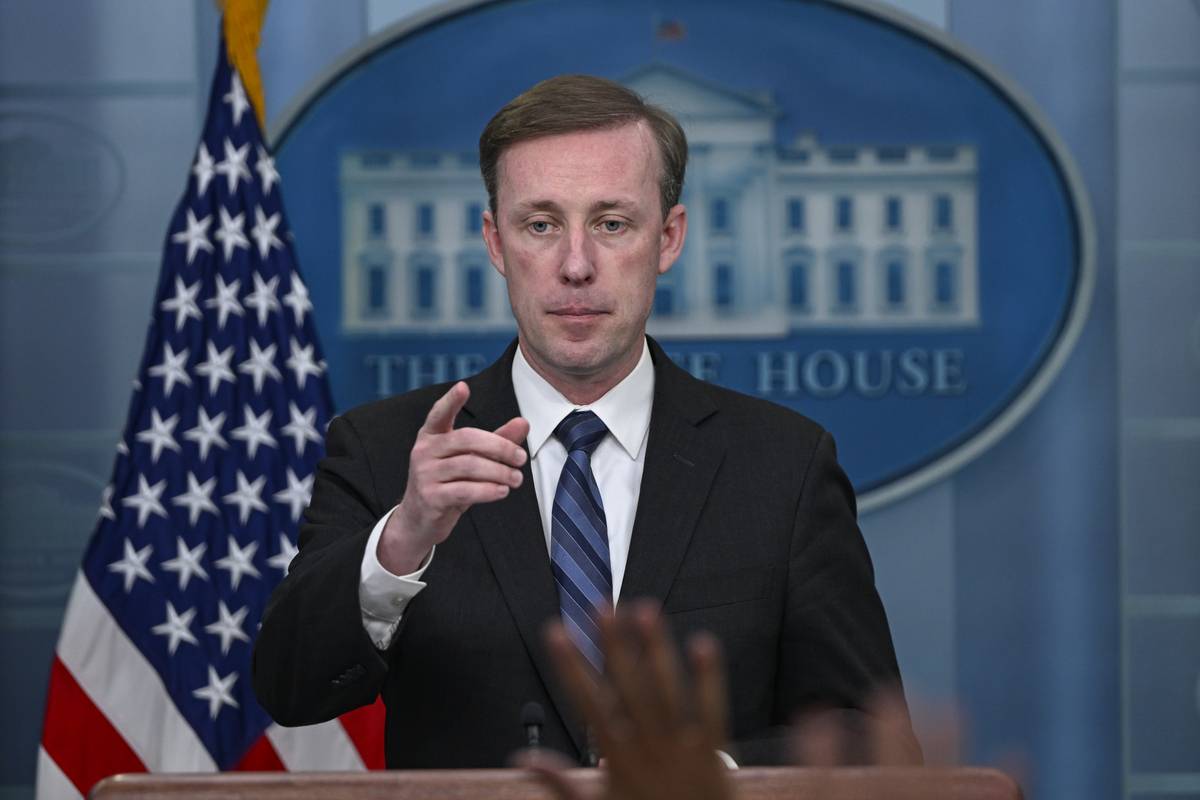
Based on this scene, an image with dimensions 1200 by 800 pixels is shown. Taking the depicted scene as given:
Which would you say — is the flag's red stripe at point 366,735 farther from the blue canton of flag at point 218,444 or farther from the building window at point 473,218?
the building window at point 473,218

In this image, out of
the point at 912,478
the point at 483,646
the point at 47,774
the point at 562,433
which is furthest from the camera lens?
the point at 912,478

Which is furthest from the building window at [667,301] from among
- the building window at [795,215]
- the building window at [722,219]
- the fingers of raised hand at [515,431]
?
the fingers of raised hand at [515,431]

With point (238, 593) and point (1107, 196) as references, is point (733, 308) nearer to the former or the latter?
point (1107, 196)

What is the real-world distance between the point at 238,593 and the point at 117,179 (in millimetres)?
1083

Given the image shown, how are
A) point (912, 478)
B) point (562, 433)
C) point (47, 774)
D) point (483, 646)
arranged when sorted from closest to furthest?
point (483, 646) → point (562, 433) → point (47, 774) → point (912, 478)

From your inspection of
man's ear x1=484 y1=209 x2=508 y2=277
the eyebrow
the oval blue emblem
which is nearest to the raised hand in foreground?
the eyebrow

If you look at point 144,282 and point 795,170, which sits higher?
point 795,170

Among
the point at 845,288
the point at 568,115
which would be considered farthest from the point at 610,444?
the point at 845,288

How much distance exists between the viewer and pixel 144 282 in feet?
11.2

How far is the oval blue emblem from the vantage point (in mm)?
3371

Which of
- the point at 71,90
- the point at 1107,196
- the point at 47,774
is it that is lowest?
the point at 47,774

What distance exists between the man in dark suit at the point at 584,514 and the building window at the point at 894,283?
153cm

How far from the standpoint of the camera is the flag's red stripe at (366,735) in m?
2.99

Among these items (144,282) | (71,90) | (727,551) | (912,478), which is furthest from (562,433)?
(71,90)
